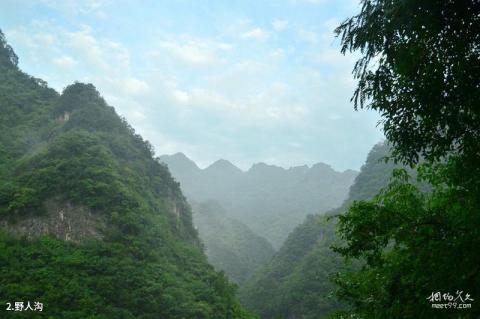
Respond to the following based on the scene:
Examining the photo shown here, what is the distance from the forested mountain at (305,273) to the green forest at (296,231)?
0.33 m

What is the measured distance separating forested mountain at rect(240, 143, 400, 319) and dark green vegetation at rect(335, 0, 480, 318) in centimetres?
3347

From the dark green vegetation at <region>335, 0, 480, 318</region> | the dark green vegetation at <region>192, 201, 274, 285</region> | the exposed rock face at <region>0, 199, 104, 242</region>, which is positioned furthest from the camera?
the dark green vegetation at <region>192, 201, 274, 285</region>

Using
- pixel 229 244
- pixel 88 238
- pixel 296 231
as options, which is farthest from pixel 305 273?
pixel 229 244

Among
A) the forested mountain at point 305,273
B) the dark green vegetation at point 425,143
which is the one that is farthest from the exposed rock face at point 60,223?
the dark green vegetation at point 425,143

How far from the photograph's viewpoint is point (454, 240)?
4262 millimetres

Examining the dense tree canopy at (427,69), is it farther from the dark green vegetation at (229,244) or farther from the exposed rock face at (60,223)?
the dark green vegetation at (229,244)

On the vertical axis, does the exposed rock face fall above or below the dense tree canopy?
above

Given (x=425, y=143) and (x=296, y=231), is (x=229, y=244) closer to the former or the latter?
(x=296, y=231)

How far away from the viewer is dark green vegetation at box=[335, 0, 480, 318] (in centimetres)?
431

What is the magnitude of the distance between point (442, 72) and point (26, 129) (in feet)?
177

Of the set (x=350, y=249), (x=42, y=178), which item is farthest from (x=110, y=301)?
(x=350, y=249)

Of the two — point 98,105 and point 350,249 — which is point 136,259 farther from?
point 98,105

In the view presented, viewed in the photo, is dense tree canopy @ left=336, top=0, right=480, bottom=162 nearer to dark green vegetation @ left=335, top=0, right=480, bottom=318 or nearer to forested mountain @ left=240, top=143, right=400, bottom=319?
dark green vegetation @ left=335, top=0, right=480, bottom=318

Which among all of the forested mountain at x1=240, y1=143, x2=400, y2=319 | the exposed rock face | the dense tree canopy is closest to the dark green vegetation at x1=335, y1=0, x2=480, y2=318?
the dense tree canopy
